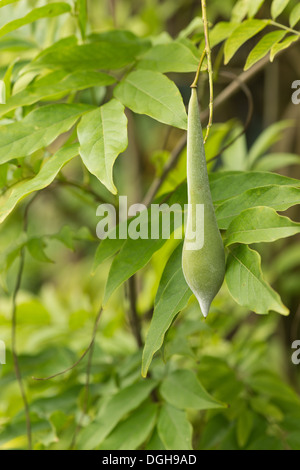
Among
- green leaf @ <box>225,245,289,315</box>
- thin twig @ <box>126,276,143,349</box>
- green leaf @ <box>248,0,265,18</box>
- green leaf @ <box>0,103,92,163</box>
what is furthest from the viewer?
thin twig @ <box>126,276,143,349</box>

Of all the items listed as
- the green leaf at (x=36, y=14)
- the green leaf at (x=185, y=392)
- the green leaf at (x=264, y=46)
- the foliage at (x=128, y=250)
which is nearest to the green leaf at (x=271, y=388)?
the foliage at (x=128, y=250)

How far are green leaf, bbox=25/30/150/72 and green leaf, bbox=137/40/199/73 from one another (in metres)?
0.02

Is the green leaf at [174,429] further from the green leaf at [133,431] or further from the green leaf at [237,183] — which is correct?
the green leaf at [237,183]

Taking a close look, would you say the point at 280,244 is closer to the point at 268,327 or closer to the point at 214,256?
the point at 268,327

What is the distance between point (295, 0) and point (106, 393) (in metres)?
1.04

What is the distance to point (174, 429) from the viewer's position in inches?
24.9

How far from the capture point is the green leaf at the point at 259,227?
0.42 meters

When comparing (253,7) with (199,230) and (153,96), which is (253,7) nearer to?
(153,96)

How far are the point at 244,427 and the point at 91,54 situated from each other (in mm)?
504

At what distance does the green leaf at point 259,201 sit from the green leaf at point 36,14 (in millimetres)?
274

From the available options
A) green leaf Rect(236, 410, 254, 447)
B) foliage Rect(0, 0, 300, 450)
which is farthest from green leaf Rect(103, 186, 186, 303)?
green leaf Rect(236, 410, 254, 447)

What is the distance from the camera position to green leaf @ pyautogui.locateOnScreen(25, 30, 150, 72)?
1.91 ft

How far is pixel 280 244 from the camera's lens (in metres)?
1.48

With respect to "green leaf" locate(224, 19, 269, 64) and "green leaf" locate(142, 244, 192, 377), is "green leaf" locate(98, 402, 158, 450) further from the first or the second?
"green leaf" locate(224, 19, 269, 64)
